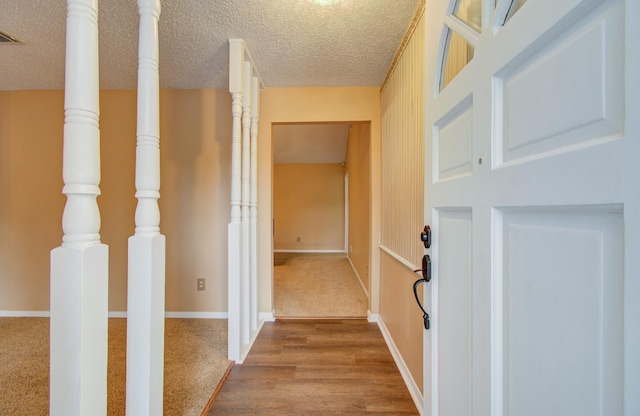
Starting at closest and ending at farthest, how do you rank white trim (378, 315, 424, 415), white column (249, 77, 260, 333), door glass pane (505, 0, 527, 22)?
1. door glass pane (505, 0, 527, 22)
2. white trim (378, 315, 424, 415)
3. white column (249, 77, 260, 333)

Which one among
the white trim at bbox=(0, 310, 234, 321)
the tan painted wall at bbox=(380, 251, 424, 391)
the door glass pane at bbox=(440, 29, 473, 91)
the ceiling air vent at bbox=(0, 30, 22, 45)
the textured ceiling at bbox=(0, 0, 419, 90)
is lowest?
the white trim at bbox=(0, 310, 234, 321)

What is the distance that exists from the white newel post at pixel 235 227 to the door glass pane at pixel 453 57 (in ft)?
4.68

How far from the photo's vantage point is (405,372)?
1.66m

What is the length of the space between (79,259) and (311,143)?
541 cm

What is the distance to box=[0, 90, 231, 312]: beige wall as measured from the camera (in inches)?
102

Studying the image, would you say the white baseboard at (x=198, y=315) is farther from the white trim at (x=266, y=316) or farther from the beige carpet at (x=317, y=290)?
the beige carpet at (x=317, y=290)

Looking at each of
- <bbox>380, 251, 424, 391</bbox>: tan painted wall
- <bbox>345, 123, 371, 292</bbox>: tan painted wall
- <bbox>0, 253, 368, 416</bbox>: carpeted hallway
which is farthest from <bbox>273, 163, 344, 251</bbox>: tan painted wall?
<bbox>380, 251, 424, 391</bbox>: tan painted wall

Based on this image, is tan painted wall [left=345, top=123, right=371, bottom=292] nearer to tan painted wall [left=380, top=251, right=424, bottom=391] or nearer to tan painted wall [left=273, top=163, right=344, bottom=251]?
tan painted wall [left=380, top=251, right=424, bottom=391]

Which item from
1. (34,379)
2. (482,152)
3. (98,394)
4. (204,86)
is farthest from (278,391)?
(204,86)

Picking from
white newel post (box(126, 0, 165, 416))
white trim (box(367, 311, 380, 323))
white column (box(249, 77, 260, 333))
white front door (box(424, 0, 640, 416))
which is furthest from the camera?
white trim (box(367, 311, 380, 323))

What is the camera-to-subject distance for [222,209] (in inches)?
103

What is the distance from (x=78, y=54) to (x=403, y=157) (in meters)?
1.67

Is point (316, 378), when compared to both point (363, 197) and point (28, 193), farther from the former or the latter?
point (28, 193)

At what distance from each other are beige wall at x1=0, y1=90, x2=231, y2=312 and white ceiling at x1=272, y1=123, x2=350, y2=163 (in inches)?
99.8
